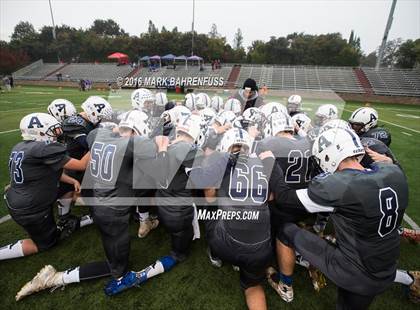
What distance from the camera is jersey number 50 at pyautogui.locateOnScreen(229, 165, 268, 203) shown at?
2721 millimetres

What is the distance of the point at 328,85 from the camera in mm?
32625

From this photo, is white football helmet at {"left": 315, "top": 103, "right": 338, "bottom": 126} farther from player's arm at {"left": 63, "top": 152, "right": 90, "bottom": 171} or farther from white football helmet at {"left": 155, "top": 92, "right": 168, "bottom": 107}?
player's arm at {"left": 63, "top": 152, "right": 90, "bottom": 171}

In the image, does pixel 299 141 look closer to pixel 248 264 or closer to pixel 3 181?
pixel 248 264

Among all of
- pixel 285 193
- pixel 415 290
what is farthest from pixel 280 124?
pixel 415 290

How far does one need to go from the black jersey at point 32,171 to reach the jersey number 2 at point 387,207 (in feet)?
12.2

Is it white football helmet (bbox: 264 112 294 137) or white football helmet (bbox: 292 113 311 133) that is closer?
white football helmet (bbox: 264 112 294 137)

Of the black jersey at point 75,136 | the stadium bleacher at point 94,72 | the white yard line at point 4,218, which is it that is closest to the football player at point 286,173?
the black jersey at point 75,136

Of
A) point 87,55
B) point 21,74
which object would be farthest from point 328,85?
point 87,55

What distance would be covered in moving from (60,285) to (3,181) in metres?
4.41

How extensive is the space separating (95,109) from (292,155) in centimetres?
387

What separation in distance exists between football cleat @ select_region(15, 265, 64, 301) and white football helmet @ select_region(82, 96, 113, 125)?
2896 mm

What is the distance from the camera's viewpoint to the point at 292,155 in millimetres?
3457

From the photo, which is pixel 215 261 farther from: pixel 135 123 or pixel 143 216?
pixel 135 123

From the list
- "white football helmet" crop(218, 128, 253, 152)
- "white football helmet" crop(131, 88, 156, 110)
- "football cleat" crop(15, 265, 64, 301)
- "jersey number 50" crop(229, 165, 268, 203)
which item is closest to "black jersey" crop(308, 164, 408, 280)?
"jersey number 50" crop(229, 165, 268, 203)
